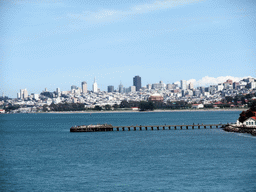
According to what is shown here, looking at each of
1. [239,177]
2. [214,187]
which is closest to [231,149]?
[239,177]

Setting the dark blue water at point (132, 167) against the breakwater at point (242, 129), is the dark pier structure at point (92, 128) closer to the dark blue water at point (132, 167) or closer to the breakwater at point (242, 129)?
the breakwater at point (242, 129)

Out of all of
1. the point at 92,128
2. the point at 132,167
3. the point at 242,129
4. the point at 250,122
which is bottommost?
the point at 132,167

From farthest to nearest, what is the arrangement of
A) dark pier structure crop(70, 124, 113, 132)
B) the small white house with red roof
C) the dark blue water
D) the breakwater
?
dark pier structure crop(70, 124, 113, 132)
the small white house with red roof
the breakwater
the dark blue water

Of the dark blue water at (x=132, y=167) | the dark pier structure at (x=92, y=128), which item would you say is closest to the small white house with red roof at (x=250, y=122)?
the dark blue water at (x=132, y=167)

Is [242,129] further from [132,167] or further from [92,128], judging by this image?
[132,167]

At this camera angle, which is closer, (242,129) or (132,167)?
(132,167)

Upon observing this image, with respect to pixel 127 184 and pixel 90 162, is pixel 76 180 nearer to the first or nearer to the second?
pixel 127 184

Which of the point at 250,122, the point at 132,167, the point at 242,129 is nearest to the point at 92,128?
the point at 242,129

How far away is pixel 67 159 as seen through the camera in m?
49.4

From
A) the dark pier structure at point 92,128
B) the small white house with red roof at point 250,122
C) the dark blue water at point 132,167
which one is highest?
the small white house with red roof at point 250,122

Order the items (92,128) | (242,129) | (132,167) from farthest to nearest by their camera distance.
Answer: (92,128) → (242,129) → (132,167)

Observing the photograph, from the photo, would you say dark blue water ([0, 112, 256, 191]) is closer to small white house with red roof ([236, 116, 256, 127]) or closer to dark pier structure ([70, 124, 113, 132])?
small white house with red roof ([236, 116, 256, 127])

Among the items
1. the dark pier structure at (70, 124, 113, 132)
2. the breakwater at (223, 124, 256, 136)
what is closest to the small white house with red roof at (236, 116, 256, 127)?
the breakwater at (223, 124, 256, 136)

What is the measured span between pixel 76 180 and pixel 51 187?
2681mm
